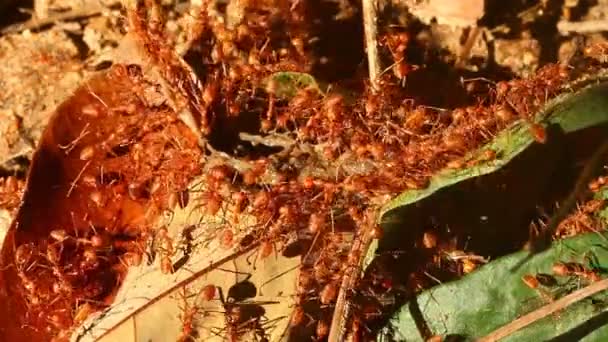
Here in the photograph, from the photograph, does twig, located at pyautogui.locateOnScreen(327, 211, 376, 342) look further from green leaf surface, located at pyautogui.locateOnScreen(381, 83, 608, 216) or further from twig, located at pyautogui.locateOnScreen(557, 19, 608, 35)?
twig, located at pyautogui.locateOnScreen(557, 19, 608, 35)

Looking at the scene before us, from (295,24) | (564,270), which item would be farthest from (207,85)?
(564,270)

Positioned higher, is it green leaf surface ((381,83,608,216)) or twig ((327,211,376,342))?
green leaf surface ((381,83,608,216))

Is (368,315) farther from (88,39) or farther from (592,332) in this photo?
(88,39)

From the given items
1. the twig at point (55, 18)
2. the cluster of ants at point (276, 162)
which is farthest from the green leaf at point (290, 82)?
the twig at point (55, 18)

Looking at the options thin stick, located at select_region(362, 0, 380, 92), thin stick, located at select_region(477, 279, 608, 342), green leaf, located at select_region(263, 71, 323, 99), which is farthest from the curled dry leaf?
thin stick, located at select_region(477, 279, 608, 342)

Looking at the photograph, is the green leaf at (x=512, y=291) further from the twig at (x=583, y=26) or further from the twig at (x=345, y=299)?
Answer: the twig at (x=583, y=26)

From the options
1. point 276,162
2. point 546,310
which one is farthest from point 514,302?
point 276,162

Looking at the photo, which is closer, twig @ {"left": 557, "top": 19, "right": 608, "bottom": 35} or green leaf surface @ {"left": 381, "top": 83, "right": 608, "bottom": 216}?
green leaf surface @ {"left": 381, "top": 83, "right": 608, "bottom": 216}
